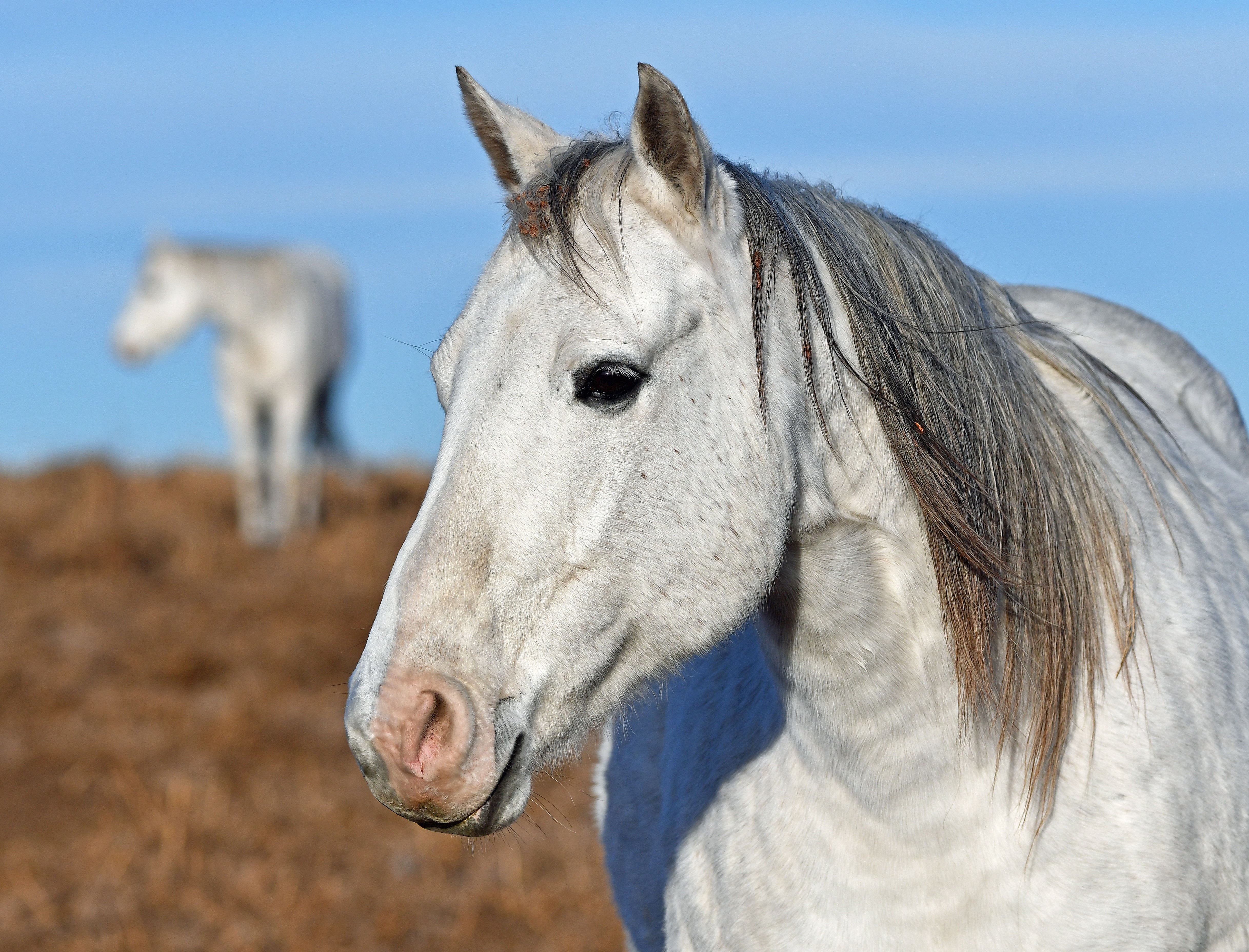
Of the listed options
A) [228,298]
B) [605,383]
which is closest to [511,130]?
[605,383]

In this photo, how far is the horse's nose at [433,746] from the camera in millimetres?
1518

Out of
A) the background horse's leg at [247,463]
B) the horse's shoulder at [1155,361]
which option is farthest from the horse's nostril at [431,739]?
the background horse's leg at [247,463]

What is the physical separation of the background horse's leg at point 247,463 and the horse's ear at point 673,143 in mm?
9042

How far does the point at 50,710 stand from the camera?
6.59 m

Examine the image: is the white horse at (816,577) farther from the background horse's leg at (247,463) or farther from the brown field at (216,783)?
the background horse's leg at (247,463)

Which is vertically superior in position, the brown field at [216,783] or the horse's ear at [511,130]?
the horse's ear at [511,130]

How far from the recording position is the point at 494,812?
1.61 m

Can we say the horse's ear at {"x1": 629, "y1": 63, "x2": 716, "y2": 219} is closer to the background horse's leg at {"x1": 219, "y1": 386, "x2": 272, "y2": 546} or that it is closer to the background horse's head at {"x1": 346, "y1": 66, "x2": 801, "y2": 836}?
the background horse's head at {"x1": 346, "y1": 66, "x2": 801, "y2": 836}

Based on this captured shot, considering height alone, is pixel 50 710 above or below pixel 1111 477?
below

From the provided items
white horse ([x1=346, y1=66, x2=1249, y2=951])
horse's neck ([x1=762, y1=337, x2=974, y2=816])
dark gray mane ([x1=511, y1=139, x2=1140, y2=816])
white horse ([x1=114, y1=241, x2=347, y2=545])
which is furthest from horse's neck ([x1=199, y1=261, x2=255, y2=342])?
horse's neck ([x1=762, y1=337, x2=974, y2=816])

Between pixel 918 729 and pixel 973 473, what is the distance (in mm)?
371

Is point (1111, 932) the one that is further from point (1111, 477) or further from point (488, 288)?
point (488, 288)

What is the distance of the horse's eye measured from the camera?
62.9 inches

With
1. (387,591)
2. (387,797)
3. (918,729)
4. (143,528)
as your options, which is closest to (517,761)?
(387,797)
